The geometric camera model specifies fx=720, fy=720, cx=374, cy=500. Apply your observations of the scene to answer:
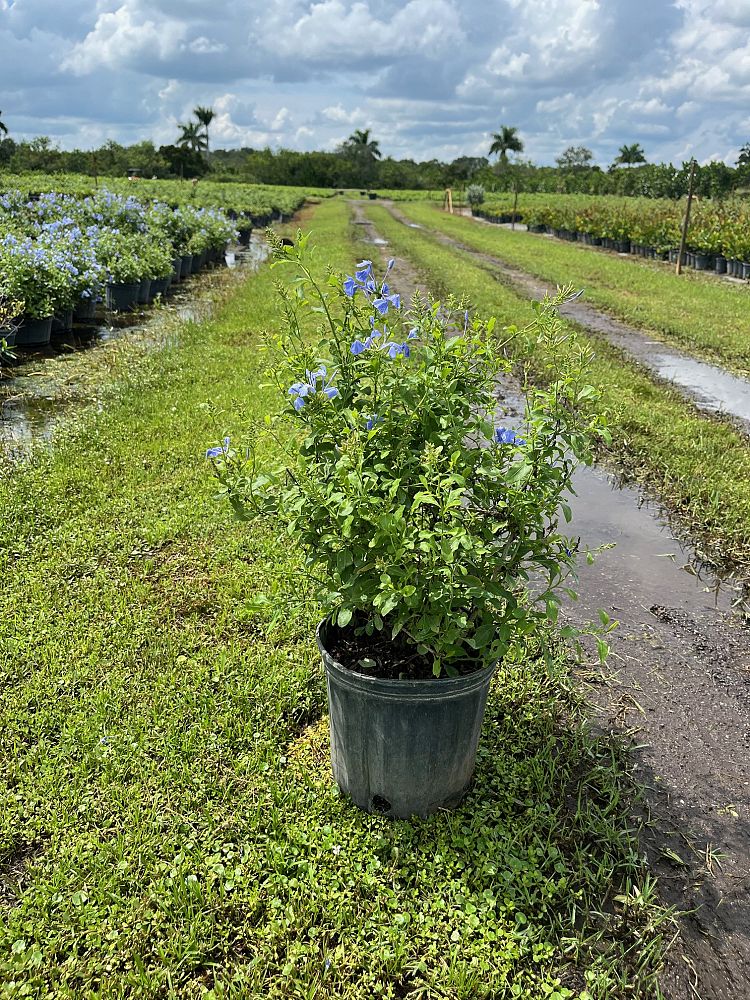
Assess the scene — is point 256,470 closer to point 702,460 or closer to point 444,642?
point 444,642

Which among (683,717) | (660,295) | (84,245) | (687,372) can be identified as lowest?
(683,717)

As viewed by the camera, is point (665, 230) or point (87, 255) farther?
point (665, 230)

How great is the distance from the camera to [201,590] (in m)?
3.41

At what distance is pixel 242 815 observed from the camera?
225cm

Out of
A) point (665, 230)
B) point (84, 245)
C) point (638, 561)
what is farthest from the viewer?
point (665, 230)

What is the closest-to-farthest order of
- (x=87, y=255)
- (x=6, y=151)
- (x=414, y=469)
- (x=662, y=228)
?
(x=414, y=469)
(x=87, y=255)
(x=662, y=228)
(x=6, y=151)

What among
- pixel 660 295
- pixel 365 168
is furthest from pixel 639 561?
pixel 365 168

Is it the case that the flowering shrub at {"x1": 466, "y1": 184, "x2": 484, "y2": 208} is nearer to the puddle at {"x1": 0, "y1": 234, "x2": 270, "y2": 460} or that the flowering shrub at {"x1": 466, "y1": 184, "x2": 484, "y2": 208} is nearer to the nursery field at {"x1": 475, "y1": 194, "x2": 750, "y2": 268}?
the nursery field at {"x1": 475, "y1": 194, "x2": 750, "y2": 268}

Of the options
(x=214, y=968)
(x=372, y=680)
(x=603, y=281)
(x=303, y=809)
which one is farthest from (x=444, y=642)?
(x=603, y=281)

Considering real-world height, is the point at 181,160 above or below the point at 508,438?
above

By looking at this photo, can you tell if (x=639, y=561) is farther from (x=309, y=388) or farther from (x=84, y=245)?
(x=84, y=245)

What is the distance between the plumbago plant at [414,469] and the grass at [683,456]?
734 millimetres

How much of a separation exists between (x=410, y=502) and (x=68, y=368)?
6346 millimetres

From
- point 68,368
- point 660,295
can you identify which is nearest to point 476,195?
point 660,295
